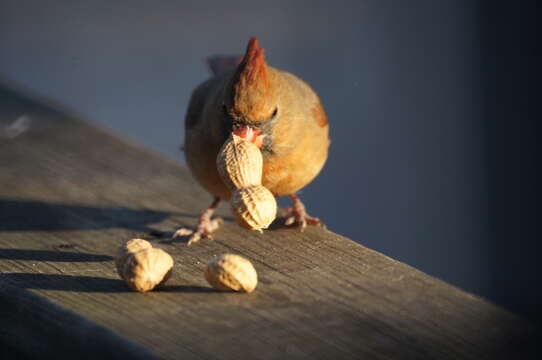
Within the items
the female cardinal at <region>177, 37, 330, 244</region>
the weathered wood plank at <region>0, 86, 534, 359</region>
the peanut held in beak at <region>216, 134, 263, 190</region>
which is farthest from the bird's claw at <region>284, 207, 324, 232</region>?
the peanut held in beak at <region>216, 134, 263, 190</region>

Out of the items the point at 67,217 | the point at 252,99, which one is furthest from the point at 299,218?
the point at 67,217

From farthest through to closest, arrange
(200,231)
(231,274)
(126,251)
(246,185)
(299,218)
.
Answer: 1. (299,218)
2. (200,231)
3. (246,185)
4. (126,251)
5. (231,274)

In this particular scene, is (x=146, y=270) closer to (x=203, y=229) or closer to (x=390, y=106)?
(x=203, y=229)

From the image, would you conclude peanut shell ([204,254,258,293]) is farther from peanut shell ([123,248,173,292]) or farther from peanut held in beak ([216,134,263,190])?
peanut held in beak ([216,134,263,190])

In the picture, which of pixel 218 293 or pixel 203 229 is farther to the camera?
pixel 203 229

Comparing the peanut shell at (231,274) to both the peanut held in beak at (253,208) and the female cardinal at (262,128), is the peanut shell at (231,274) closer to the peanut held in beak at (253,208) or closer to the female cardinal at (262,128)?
the peanut held in beak at (253,208)

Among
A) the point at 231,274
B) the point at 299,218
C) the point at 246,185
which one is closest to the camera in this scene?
the point at 231,274

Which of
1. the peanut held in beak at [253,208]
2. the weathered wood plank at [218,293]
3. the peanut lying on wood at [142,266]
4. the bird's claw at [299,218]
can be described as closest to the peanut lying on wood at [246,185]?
the peanut held in beak at [253,208]
